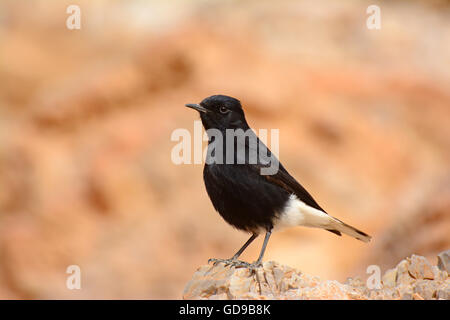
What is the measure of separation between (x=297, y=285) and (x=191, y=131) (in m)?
9.32

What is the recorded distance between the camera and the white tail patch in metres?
6.22

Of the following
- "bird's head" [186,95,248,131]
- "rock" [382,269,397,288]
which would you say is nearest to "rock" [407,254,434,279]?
"rock" [382,269,397,288]

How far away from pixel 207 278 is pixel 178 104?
10077 mm

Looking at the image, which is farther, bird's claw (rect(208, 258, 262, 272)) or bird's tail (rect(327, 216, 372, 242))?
bird's tail (rect(327, 216, 372, 242))

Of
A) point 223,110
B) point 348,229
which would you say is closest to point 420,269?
point 348,229

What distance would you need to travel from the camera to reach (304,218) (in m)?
6.45

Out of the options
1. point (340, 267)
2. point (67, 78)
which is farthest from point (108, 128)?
point (340, 267)

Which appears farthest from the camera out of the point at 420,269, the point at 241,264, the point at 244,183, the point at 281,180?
the point at 281,180

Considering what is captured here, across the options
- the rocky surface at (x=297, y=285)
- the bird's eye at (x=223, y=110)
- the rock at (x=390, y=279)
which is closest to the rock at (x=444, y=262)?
the rocky surface at (x=297, y=285)

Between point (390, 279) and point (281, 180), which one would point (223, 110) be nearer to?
point (281, 180)

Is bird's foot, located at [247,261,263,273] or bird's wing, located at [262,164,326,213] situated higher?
bird's wing, located at [262,164,326,213]

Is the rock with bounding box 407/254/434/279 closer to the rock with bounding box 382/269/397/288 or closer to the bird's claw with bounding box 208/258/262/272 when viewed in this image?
the rock with bounding box 382/269/397/288

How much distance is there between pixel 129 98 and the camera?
51.7 ft

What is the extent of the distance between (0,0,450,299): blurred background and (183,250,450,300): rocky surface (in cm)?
665
